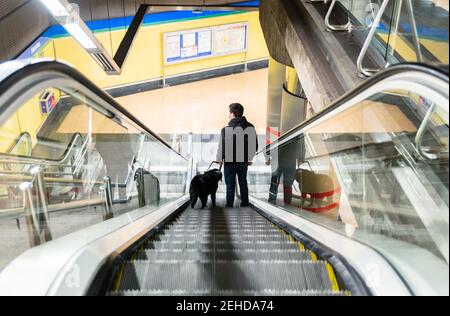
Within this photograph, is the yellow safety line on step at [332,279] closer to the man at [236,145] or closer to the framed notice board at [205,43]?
the man at [236,145]

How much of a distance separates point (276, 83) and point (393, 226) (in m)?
9.31

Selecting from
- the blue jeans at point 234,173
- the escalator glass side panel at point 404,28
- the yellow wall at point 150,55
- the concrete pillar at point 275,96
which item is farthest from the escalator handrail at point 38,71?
the concrete pillar at point 275,96

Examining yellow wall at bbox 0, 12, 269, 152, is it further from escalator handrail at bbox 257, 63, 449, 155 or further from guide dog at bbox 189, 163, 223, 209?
escalator handrail at bbox 257, 63, 449, 155

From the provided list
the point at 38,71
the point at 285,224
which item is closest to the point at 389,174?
the point at 285,224

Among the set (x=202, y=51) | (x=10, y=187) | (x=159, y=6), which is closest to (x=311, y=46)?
(x=10, y=187)

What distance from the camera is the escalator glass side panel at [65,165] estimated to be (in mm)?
1853

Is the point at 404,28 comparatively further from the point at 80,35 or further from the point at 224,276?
the point at 80,35

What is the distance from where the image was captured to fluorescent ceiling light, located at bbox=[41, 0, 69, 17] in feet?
12.8

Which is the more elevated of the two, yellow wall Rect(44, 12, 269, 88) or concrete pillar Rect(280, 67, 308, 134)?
yellow wall Rect(44, 12, 269, 88)

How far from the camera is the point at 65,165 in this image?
12.0 ft

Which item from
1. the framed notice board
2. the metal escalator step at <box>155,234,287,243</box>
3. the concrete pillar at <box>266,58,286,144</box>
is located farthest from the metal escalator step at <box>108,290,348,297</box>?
the framed notice board

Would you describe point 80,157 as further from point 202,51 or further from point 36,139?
point 202,51

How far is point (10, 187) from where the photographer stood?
2869 millimetres
